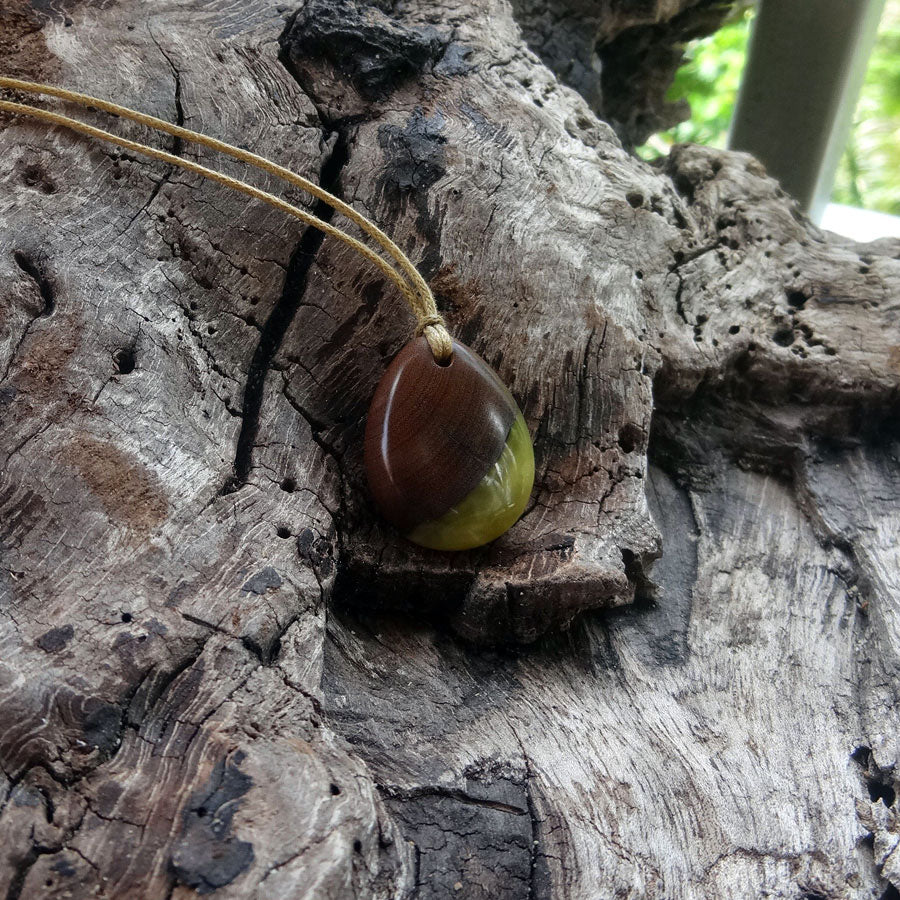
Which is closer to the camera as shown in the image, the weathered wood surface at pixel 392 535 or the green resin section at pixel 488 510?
the weathered wood surface at pixel 392 535

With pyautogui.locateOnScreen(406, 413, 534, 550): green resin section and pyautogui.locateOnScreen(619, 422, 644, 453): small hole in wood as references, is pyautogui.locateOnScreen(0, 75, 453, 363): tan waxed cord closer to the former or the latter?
pyautogui.locateOnScreen(406, 413, 534, 550): green resin section

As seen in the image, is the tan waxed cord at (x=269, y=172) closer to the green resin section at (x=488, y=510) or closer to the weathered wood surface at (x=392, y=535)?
the weathered wood surface at (x=392, y=535)

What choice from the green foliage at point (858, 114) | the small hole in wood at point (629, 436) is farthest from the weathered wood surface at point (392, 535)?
the green foliage at point (858, 114)

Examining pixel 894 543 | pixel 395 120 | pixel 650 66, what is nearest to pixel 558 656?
pixel 894 543

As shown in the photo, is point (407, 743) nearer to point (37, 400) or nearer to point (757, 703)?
point (757, 703)

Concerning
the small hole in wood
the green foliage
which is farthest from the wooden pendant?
the green foliage

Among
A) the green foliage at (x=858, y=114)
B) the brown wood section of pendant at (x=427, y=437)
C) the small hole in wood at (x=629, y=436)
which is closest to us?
the brown wood section of pendant at (x=427, y=437)

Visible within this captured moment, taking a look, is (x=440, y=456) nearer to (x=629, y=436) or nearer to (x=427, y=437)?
(x=427, y=437)
